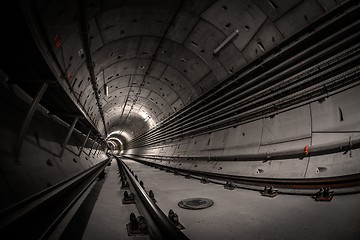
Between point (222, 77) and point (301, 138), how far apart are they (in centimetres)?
395

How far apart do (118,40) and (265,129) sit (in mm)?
6205

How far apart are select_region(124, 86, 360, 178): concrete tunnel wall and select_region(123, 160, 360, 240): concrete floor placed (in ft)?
2.70

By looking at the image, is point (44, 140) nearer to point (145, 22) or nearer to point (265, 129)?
point (145, 22)

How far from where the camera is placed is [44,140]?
4.59 metres

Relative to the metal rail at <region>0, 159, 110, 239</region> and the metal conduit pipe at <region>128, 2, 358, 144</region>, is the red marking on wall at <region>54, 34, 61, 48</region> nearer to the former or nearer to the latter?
the metal rail at <region>0, 159, 110, 239</region>

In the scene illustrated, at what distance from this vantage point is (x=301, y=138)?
4.62 metres

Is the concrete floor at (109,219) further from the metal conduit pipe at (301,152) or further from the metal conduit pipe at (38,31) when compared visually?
the metal conduit pipe at (301,152)

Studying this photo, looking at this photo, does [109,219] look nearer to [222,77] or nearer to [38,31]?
[38,31]

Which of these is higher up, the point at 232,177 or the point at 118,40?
the point at 118,40

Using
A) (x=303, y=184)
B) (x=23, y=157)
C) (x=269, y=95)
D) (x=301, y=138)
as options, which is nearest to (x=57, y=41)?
(x=23, y=157)

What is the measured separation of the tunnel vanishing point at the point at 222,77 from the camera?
3.18 m

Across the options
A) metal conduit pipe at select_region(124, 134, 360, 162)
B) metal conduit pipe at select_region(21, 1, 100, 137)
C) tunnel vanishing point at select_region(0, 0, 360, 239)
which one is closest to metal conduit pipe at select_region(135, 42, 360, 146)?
tunnel vanishing point at select_region(0, 0, 360, 239)

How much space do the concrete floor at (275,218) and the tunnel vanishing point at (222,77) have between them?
14cm

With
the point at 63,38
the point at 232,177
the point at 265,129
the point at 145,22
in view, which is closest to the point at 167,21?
the point at 145,22
